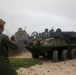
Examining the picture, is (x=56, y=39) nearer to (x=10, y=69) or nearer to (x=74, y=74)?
(x=74, y=74)

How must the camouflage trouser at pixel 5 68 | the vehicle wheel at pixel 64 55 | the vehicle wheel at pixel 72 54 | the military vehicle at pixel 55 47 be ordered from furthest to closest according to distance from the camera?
the vehicle wheel at pixel 72 54
the vehicle wheel at pixel 64 55
the military vehicle at pixel 55 47
the camouflage trouser at pixel 5 68

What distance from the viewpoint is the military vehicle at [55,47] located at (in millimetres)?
12914

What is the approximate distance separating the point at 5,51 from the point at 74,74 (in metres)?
5.61

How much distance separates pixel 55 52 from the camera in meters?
13.0

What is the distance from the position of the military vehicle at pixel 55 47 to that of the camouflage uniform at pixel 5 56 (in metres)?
9.19

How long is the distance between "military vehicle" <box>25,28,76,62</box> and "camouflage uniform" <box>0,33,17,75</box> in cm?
919

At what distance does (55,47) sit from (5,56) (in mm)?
9929

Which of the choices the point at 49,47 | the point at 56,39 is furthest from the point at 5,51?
the point at 56,39

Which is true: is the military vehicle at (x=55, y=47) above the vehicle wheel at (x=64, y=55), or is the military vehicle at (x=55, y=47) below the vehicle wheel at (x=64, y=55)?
above

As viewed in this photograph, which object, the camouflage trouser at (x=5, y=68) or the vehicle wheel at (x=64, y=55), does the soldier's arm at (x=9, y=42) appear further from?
the vehicle wheel at (x=64, y=55)

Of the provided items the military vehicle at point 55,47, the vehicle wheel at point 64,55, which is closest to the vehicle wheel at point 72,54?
the military vehicle at point 55,47

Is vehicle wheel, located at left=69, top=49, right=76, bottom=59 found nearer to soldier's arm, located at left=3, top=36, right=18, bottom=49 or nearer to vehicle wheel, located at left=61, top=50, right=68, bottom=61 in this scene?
vehicle wheel, located at left=61, top=50, right=68, bottom=61

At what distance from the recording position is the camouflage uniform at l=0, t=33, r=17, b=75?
136 inches

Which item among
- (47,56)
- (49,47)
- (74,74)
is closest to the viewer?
(74,74)
